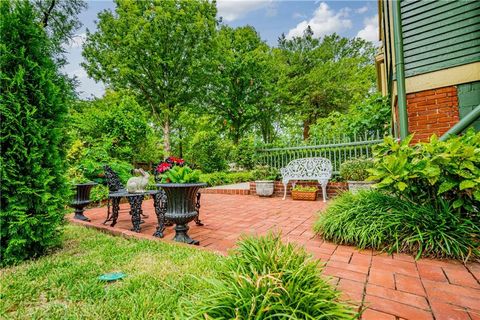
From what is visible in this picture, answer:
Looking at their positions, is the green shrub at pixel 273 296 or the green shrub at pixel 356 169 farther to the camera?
the green shrub at pixel 356 169

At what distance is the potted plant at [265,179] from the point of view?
6516 mm

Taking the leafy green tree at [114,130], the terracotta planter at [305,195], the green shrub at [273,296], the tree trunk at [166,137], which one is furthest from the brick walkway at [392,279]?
the tree trunk at [166,137]

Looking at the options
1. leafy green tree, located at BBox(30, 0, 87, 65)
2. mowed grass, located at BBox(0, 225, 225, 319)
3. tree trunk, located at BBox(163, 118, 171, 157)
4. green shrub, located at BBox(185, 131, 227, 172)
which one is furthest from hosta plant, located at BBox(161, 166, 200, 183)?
tree trunk, located at BBox(163, 118, 171, 157)

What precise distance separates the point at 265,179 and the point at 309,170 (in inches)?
53.8

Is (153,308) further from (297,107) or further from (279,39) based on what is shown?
(279,39)

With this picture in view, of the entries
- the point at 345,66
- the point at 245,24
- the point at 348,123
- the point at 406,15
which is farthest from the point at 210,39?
the point at 406,15

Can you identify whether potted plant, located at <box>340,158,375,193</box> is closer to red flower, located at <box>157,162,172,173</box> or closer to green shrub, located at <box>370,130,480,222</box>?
green shrub, located at <box>370,130,480,222</box>

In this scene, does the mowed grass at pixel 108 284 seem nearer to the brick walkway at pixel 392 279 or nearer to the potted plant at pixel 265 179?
the brick walkway at pixel 392 279

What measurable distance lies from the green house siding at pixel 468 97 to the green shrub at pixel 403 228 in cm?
173

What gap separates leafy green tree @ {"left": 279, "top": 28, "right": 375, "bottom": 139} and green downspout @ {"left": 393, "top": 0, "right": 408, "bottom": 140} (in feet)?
38.0

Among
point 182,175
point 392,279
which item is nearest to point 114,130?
point 182,175

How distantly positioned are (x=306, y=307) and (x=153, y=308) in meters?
0.93

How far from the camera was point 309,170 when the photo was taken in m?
6.09

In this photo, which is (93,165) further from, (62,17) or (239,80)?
(239,80)
